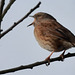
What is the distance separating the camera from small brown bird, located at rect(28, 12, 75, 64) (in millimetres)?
5070

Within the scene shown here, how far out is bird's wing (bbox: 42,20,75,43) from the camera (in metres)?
5.15

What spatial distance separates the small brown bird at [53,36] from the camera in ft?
16.6

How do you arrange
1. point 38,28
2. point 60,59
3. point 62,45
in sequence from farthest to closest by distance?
point 38,28 < point 62,45 < point 60,59

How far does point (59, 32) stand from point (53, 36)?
195 millimetres

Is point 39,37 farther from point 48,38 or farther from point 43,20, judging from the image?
point 43,20

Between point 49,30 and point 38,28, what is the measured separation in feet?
1.39

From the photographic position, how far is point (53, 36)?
5.40m

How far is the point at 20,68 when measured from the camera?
2.94 m

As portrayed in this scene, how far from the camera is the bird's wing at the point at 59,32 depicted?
5152mm

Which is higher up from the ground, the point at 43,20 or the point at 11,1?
the point at 11,1

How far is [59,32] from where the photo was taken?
5.43 meters

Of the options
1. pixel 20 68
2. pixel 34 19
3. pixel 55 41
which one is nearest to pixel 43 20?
pixel 34 19

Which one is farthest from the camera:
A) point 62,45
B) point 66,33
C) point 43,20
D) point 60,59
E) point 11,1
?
point 43,20

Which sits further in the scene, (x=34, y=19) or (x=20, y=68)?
(x=34, y=19)
